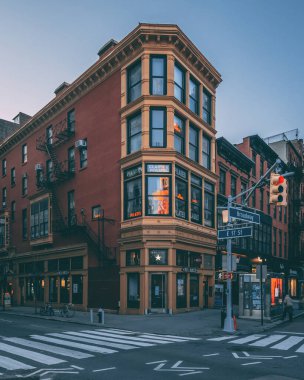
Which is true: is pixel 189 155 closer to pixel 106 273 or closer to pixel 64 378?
pixel 106 273

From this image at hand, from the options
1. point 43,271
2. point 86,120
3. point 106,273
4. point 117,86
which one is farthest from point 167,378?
point 43,271

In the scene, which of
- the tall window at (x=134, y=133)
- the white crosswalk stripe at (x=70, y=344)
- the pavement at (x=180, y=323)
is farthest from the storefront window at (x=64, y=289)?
the white crosswalk stripe at (x=70, y=344)

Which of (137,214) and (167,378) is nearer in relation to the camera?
(167,378)

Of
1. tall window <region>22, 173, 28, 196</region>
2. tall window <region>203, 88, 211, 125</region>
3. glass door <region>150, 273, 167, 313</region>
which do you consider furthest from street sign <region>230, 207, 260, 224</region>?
tall window <region>22, 173, 28, 196</region>

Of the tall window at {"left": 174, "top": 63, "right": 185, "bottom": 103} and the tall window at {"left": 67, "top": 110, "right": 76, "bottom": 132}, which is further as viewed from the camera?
the tall window at {"left": 67, "top": 110, "right": 76, "bottom": 132}

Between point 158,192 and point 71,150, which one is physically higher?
point 71,150

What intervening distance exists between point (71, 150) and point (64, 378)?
28677mm

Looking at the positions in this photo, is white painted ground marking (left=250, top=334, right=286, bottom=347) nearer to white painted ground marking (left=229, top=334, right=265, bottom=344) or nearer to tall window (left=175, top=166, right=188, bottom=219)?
white painted ground marking (left=229, top=334, right=265, bottom=344)

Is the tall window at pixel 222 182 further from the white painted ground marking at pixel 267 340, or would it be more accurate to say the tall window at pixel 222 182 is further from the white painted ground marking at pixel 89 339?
the white painted ground marking at pixel 89 339

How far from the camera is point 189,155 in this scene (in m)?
31.4

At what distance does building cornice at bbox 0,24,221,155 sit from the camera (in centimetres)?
2881

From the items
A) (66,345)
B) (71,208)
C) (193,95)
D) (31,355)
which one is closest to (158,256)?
(71,208)

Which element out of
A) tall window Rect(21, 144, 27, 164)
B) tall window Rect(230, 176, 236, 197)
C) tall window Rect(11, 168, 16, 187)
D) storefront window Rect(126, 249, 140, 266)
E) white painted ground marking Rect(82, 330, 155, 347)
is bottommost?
white painted ground marking Rect(82, 330, 155, 347)

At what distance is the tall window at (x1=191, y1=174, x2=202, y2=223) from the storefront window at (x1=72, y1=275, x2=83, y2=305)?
10695 mm
